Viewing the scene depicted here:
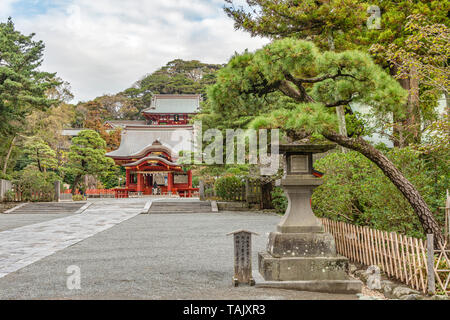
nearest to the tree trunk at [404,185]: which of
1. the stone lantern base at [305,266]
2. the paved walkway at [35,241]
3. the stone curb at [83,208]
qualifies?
the stone lantern base at [305,266]

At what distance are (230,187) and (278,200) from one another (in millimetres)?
3777

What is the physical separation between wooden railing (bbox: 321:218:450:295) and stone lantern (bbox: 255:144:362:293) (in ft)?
2.20

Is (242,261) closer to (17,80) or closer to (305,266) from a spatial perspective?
(305,266)

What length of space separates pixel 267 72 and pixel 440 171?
3880mm

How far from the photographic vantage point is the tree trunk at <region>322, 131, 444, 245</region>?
4516 millimetres

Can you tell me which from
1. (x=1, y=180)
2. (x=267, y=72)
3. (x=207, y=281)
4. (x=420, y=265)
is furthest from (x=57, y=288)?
(x=1, y=180)

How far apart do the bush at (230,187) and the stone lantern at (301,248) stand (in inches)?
500

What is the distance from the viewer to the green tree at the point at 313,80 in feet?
13.6

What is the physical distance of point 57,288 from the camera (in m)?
4.24

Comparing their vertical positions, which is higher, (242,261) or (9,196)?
(9,196)

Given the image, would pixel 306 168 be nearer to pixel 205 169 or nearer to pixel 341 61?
pixel 341 61

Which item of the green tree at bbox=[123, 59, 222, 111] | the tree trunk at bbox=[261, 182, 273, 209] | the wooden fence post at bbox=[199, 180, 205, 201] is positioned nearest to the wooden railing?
the tree trunk at bbox=[261, 182, 273, 209]

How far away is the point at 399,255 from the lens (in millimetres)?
4469

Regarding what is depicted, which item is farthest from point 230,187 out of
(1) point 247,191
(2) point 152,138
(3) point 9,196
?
(2) point 152,138
